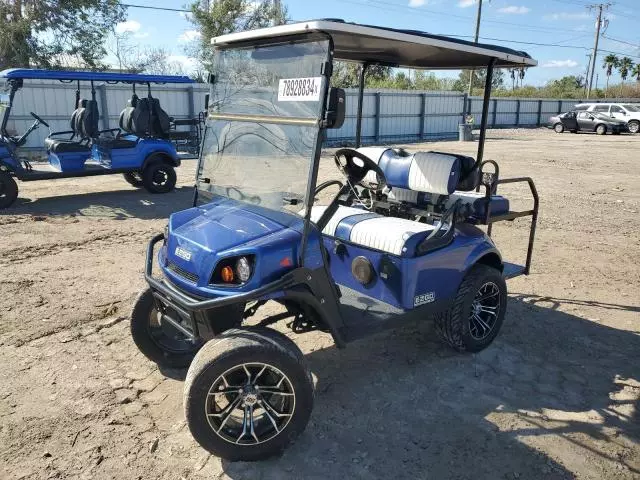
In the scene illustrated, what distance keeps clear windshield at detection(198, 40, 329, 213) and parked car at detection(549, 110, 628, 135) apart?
2951 cm

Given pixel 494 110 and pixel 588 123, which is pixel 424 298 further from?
pixel 494 110

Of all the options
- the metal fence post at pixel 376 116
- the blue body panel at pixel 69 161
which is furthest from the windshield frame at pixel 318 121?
the metal fence post at pixel 376 116

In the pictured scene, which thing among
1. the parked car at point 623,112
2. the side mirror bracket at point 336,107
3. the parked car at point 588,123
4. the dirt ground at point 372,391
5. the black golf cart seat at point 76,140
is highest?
the parked car at point 623,112

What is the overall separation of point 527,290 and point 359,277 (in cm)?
238

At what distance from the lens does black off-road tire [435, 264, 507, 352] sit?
3922mm

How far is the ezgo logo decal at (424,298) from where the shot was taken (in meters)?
3.69

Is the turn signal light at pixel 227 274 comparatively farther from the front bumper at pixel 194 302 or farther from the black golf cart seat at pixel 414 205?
the black golf cart seat at pixel 414 205

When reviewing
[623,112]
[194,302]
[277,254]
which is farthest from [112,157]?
[623,112]

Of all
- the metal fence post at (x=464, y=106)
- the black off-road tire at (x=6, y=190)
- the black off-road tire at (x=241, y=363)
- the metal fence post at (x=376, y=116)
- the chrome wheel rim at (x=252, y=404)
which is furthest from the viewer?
the metal fence post at (x=464, y=106)

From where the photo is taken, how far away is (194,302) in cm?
284

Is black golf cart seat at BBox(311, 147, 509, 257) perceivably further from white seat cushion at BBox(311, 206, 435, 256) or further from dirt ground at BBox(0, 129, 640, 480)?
dirt ground at BBox(0, 129, 640, 480)

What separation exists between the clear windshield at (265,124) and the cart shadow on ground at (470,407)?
1.36 metres

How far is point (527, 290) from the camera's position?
5.45 m

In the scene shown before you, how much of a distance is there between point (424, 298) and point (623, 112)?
99.2ft
